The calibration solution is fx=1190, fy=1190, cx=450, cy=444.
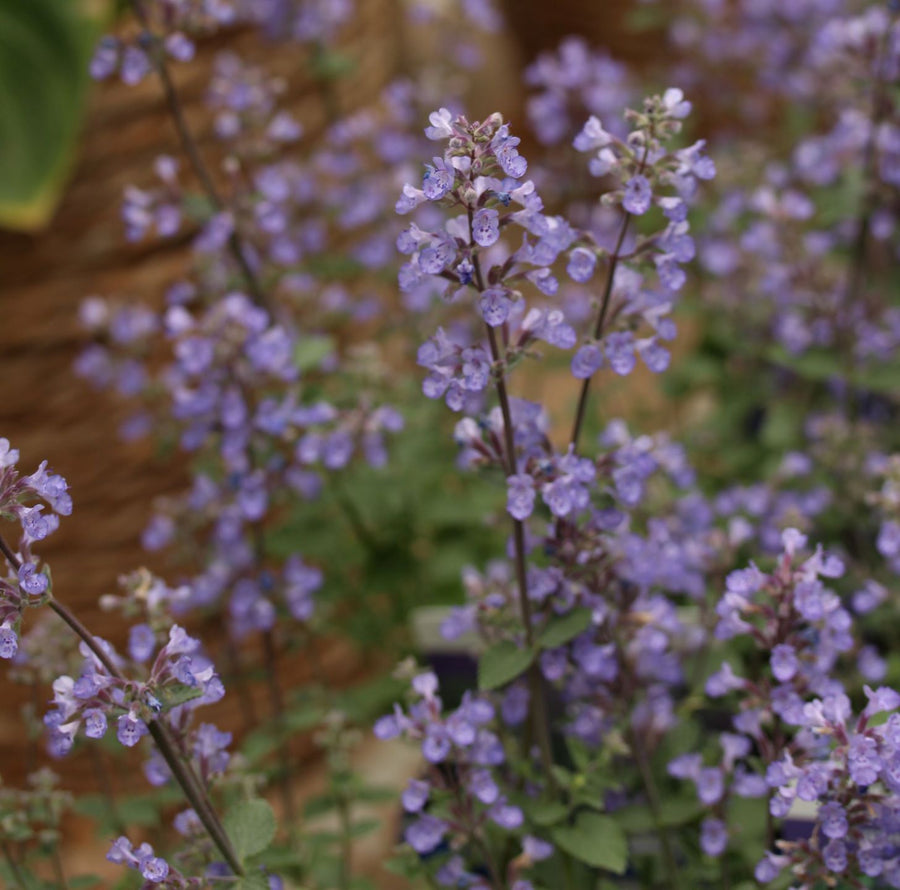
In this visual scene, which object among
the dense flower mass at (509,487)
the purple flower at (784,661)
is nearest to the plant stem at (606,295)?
the dense flower mass at (509,487)

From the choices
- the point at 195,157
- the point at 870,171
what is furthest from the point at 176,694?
the point at 870,171

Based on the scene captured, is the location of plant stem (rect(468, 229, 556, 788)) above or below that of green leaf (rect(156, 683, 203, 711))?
above

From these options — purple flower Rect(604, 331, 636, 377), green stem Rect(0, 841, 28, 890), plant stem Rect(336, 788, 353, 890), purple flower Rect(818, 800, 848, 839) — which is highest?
purple flower Rect(604, 331, 636, 377)

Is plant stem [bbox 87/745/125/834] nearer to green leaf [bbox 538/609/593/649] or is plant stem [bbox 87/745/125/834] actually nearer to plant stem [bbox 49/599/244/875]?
plant stem [bbox 49/599/244/875]

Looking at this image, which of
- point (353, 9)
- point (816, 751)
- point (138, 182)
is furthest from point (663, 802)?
point (353, 9)

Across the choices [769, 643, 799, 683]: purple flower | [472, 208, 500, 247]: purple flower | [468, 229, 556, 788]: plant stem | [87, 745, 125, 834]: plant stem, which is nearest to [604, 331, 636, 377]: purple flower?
[468, 229, 556, 788]: plant stem

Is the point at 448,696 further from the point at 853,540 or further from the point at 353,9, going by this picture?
the point at 353,9

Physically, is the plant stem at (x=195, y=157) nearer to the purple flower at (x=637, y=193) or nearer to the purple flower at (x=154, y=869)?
the purple flower at (x=637, y=193)
